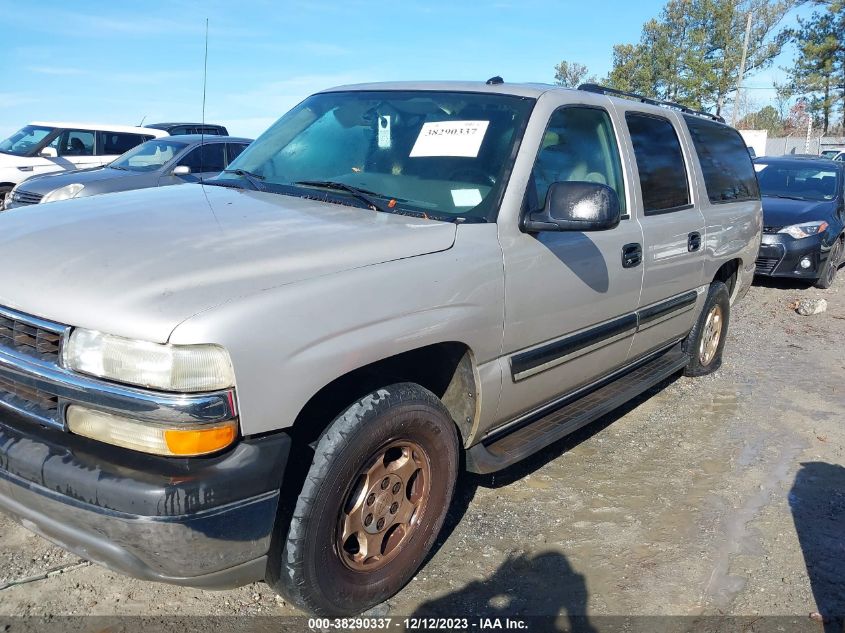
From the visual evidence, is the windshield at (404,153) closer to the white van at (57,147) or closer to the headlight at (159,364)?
the headlight at (159,364)

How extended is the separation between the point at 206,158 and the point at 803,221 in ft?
26.1

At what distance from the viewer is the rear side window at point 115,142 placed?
1303 cm

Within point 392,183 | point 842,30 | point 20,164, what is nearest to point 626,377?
point 392,183

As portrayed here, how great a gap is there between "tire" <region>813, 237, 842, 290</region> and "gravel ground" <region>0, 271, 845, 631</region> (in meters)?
5.18

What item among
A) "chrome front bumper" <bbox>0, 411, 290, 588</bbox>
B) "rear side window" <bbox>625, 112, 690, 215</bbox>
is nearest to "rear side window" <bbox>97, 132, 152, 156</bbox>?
"rear side window" <bbox>625, 112, 690, 215</bbox>

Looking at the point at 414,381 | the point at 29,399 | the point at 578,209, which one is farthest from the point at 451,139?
the point at 29,399

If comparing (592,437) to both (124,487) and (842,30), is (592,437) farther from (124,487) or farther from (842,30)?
(842,30)

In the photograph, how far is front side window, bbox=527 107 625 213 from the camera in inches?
128

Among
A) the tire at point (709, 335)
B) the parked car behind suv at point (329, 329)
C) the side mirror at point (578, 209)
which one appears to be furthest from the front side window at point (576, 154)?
the tire at point (709, 335)

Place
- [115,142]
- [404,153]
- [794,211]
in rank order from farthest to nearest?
[115,142] < [794,211] < [404,153]

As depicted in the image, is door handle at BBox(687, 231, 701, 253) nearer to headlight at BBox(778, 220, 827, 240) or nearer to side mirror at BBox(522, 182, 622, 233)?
side mirror at BBox(522, 182, 622, 233)

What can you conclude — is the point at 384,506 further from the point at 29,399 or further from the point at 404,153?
the point at 404,153

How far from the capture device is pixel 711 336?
5.51 m

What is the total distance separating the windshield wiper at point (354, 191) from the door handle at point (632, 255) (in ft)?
4.38
